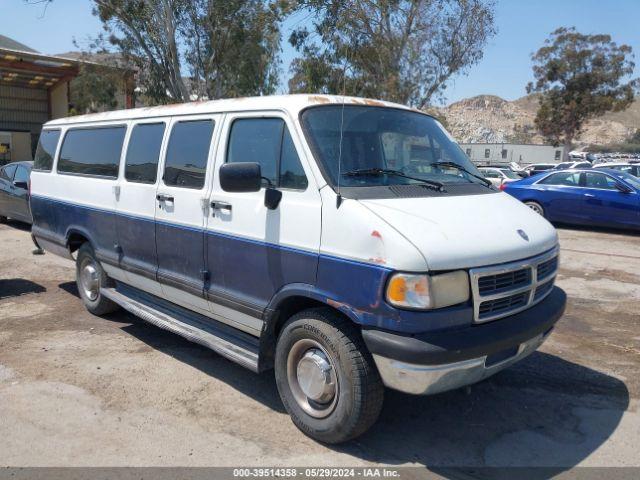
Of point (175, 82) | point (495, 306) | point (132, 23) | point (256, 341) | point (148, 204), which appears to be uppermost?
point (132, 23)

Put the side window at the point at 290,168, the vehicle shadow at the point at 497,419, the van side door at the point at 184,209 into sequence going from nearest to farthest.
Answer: the vehicle shadow at the point at 497,419
the side window at the point at 290,168
the van side door at the point at 184,209

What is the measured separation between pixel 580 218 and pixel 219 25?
1799 centimetres

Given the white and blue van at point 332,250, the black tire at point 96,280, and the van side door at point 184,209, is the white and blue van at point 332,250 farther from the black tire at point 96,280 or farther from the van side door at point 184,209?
the black tire at point 96,280

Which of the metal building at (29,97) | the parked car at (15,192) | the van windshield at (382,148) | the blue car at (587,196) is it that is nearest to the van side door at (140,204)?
the van windshield at (382,148)

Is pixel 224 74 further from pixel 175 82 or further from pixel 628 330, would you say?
pixel 628 330

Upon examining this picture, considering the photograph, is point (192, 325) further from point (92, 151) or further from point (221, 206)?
point (92, 151)

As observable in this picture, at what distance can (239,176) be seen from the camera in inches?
148

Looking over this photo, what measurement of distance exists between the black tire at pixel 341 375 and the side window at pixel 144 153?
2.24 meters

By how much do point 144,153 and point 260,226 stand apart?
1.91 m

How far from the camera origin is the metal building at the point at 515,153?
165 feet

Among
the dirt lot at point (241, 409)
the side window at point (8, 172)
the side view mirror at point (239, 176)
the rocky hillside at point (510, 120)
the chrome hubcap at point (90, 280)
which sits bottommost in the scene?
the dirt lot at point (241, 409)

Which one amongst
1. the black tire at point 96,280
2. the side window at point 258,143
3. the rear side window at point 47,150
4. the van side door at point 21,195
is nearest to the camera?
the side window at point 258,143

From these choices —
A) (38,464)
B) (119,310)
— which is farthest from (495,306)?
(119,310)

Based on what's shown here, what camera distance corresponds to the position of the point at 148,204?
16.9ft
